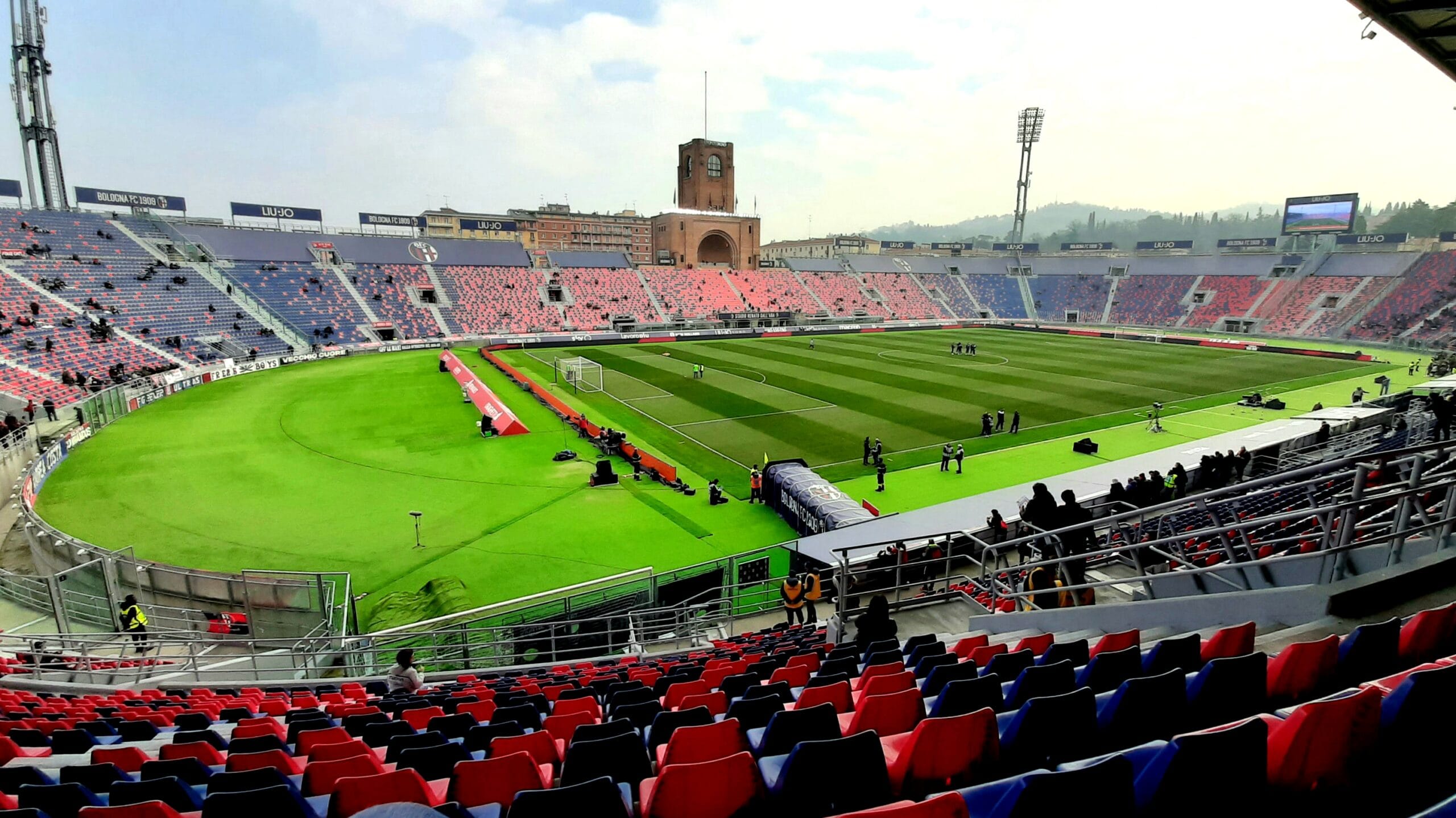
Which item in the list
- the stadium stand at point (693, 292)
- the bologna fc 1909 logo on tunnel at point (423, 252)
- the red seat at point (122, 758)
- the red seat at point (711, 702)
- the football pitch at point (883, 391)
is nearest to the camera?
the red seat at point (122, 758)

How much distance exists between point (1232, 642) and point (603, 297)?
8235cm

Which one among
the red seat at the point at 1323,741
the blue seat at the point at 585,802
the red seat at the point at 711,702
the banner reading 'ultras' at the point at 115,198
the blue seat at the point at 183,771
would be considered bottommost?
the red seat at the point at 711,702

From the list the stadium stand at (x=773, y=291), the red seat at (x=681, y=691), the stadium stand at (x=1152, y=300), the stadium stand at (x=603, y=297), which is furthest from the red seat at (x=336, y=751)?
the stadium stand at (x=1152, y=300)

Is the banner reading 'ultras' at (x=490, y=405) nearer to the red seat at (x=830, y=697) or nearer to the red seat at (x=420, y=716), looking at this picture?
the red seat at (x=420, y=716)

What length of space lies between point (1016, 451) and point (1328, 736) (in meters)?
26.7

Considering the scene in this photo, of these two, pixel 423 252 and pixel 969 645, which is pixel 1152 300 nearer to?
pixel 423 252

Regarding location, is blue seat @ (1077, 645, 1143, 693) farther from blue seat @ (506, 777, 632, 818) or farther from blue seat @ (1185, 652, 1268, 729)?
blue seat @ (506, 777, 632, 818)

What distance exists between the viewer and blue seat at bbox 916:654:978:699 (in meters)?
5.14

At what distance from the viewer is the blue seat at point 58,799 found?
3717 mm

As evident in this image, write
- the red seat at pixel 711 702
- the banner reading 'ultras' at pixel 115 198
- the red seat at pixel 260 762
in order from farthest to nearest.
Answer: the banner reading 'ultras' at pixel 115 198 → the red seat at pixel 711 702 → the red seat at pixel 260 762

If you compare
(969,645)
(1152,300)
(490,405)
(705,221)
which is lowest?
(490,405)

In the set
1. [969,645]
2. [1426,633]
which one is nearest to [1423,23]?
[1426,633]

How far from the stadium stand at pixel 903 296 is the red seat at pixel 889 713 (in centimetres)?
9270

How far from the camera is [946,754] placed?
3447 millimetres
